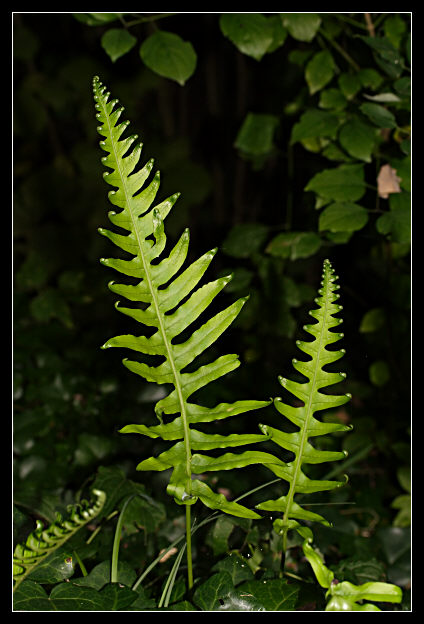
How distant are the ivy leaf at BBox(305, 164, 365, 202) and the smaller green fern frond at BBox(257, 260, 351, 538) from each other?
0.45 m

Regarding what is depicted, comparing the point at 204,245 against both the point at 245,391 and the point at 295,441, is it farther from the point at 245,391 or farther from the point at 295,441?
the point at 295,441

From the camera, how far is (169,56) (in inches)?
36.8

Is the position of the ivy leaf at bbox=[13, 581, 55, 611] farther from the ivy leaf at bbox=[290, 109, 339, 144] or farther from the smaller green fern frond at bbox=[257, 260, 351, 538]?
the ivy leaf at bbox=[290, 109, 339, 144]

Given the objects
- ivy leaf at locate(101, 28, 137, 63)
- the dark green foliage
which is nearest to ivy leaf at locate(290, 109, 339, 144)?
the dark green foliage

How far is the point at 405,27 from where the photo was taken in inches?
43.3

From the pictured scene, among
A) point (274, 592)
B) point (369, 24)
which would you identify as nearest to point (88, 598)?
point (274, 592)

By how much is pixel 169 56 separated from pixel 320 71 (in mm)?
298

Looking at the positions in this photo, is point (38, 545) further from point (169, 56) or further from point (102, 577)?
point (169, 56)

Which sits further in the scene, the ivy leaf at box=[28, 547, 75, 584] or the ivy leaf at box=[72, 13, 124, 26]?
the ivy leaf at box=[72, 13, 124, 26]

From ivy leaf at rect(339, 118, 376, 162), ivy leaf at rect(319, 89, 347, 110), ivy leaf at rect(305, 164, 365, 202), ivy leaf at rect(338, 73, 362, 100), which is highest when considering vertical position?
ivy leaf at rect(338, 73, 362, 100)

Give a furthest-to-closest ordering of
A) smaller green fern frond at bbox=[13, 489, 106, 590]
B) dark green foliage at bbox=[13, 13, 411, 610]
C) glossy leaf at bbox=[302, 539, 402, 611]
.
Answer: dark green foliage at bbox=[13, 13, 411, 610] < smaller green fern frond at bbox=[13, 489, 106, 590] < glossy leaf at bbox=[302, 539, 402, 611]

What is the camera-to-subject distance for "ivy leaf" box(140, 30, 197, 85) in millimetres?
924

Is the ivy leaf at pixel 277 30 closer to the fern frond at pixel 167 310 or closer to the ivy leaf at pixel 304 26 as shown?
the ivy leaf at pixel 304 26

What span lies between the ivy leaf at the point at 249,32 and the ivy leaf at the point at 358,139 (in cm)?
20
